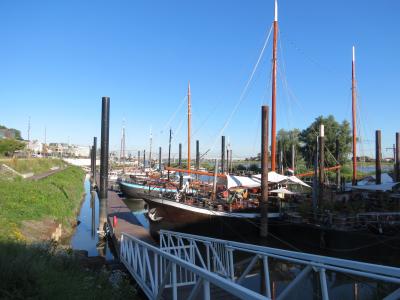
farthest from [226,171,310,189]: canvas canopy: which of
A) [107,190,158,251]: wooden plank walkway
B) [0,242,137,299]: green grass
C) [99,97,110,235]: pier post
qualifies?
[0,242,137,299]: green grass

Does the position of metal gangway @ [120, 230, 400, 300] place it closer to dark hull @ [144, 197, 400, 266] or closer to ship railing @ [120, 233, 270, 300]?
ship railing @ [120, 233, 270, 300]

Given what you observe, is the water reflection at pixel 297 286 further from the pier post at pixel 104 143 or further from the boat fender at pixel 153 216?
the boat fender at pixel 153 216

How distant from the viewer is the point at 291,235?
59.6 ft

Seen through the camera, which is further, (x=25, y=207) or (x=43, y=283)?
(x=25, y=207)

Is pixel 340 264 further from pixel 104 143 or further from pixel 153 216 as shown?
pixel 153 216

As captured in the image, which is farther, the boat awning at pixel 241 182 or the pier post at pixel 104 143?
the boat awning at pixel 241 182

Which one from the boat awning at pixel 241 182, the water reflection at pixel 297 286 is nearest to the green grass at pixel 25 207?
the water reflection at pixel 297 286

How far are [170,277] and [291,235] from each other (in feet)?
35.7

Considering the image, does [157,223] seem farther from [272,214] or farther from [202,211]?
[272,214]

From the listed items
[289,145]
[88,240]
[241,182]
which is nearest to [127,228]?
[88,240]

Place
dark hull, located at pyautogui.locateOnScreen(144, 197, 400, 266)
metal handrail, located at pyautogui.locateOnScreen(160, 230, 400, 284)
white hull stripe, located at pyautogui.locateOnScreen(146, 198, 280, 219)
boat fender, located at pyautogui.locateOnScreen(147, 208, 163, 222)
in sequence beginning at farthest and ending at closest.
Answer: boat fender, located at pyautogui.locateOnScreen(147, 208, 163, 222), white hull stripe, located at pyautogui.locateOnScreen(146, 198, 280, 219), dark hull, located at pyautogui.locateOnScreen(144, 197, 400, 266), metal handrail, located at pyautogui.locateOnScreen(160, 230, 400, 284)

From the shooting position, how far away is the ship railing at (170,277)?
381 cm

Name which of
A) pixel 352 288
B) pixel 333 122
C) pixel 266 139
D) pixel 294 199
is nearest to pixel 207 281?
pixel 352 288

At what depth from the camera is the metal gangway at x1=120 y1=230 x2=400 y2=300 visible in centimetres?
373
